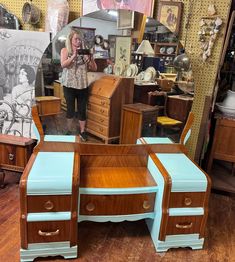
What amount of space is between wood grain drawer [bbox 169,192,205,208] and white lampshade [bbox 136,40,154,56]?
2.90 feet

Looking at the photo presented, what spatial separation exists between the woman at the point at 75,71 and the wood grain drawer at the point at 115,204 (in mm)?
568

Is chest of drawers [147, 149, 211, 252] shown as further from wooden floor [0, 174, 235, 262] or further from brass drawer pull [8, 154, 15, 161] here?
brass drawer pull [8, 154, 15, 161]

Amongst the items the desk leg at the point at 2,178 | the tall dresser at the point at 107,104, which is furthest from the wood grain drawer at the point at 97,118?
the desk leg at the point at 2,178

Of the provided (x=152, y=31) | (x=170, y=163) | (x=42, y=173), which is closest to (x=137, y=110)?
(x=170, y=163)

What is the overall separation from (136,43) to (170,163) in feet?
2.57

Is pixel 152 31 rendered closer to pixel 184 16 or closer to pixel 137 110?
pixel 184 16

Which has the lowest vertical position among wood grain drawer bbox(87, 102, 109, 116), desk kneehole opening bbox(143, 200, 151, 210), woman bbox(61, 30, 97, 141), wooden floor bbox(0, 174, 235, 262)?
wooden floor bbox(0, 174, 235, 262)

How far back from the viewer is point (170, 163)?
1.62 metres

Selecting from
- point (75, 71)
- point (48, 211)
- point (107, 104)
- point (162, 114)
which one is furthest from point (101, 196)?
point (75, 71)

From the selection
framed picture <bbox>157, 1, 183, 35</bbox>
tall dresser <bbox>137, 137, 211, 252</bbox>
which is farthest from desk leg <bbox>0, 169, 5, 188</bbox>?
framed picture <bbox>157, 1, 183, 35</bbox>

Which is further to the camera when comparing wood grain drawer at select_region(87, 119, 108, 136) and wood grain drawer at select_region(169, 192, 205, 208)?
wood grain drawer at select_region(87, 119, 108, 136)

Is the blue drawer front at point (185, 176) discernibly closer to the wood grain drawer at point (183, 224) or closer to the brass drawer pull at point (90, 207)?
the wood grain drawer at point (183, 224)

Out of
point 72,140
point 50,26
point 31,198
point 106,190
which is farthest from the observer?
point 50,26

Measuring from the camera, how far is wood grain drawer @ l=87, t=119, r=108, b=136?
1.71 meters
